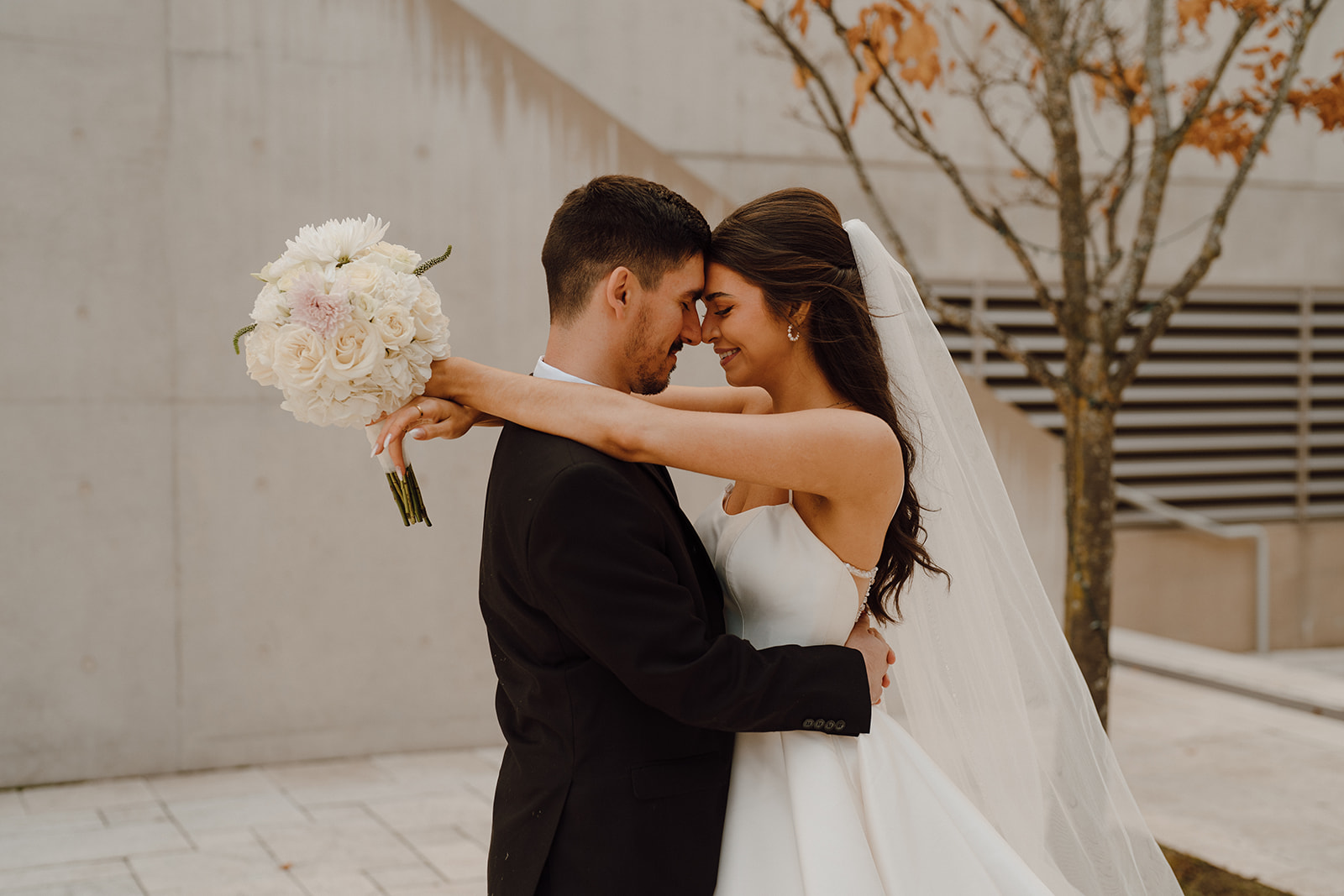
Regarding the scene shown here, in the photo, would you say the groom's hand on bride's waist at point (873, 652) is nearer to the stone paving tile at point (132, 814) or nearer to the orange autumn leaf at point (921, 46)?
the orange autumn leaf at point (921, 46)

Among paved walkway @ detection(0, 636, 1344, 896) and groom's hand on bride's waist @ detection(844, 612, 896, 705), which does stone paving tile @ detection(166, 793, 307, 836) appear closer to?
paved walkway @ detection(0, 636, 1344, 896)

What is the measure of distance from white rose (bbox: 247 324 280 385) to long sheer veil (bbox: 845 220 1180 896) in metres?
1.29

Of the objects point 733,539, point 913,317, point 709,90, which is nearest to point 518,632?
point 733,539

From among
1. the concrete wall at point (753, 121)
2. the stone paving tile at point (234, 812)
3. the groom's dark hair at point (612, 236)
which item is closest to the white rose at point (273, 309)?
the groom's dark hair at point (612, 236)

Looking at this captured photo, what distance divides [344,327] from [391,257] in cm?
20

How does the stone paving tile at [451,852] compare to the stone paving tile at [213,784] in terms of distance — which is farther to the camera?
the stone paving tile at [213,784]

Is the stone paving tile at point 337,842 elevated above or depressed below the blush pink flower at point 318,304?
below

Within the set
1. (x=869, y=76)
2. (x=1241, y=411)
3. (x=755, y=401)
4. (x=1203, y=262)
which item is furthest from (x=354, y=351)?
(x=1241, y=411)

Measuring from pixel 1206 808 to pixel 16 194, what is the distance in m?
5.64

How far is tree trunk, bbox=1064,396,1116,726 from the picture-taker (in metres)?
3.79

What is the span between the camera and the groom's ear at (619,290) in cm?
199

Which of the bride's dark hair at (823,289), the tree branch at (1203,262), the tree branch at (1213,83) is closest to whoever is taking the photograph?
the bride's dark hair at (823,289)

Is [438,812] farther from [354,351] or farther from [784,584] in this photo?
[354,351]

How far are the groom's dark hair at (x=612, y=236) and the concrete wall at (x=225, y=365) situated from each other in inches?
138
